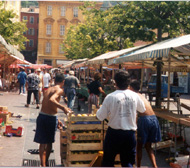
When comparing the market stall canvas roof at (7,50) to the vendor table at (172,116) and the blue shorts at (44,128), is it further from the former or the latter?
the vendor table at (172,116)

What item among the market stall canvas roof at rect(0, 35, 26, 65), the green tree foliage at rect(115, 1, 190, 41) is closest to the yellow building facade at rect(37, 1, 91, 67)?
the market stall canvas roof at rect(0, 35, 26, 65)

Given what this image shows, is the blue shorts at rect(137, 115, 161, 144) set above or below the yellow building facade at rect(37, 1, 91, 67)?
below

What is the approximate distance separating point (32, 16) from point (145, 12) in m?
83.6

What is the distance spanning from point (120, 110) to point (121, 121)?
0.48 feet

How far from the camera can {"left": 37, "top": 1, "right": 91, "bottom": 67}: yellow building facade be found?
75.9 m

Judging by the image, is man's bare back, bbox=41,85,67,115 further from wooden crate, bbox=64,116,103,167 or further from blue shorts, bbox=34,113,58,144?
wooden crate, bbox=64,116,103,167

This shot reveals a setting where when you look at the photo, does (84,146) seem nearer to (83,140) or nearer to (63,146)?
(83,140)

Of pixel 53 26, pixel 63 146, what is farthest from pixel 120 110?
pixel 53 26

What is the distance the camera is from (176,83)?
37250mm

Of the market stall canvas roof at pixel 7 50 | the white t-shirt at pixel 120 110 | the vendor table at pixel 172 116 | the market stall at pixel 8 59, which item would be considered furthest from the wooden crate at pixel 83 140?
the market stall at pixel 8 59

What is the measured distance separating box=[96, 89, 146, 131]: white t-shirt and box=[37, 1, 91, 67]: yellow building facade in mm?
71106

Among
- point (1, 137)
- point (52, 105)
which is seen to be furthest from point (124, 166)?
point (1, 137)

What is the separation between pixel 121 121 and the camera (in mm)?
4922

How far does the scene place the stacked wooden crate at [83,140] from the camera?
20.5 ft
